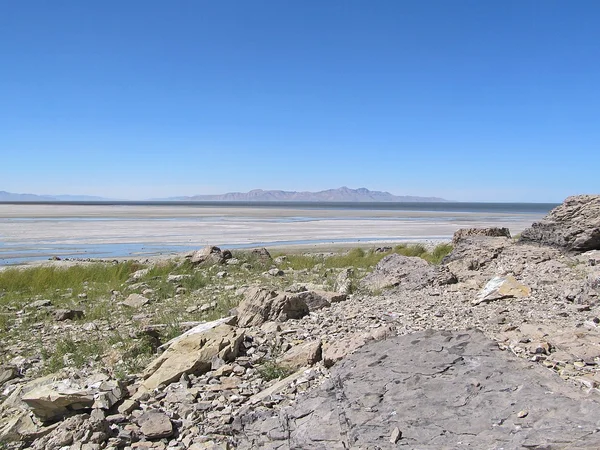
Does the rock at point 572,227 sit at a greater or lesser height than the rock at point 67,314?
greater

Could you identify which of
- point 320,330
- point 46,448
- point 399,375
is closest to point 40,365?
point 46,448

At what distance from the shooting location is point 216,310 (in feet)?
35.1

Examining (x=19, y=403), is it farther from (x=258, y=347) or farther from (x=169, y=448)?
(x=258, y=347)

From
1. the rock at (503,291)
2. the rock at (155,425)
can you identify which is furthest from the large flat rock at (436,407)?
the rock at (503,291)

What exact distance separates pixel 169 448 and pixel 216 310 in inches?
233

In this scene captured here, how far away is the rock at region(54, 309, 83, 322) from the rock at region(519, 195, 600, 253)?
11065mm

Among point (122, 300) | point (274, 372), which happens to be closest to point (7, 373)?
point (274, 372)

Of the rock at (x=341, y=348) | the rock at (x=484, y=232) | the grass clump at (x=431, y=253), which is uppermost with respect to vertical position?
the rock at (x=484, y=232)

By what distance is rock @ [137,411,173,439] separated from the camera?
5055 millimetres

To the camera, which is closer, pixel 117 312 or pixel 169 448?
pixel 169 448

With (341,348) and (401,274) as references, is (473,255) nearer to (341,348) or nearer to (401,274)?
(401,274)

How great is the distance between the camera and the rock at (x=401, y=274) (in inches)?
418

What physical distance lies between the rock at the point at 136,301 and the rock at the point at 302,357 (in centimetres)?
690

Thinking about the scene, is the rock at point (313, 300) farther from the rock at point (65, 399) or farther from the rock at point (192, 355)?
the rock at point (65, 399)
